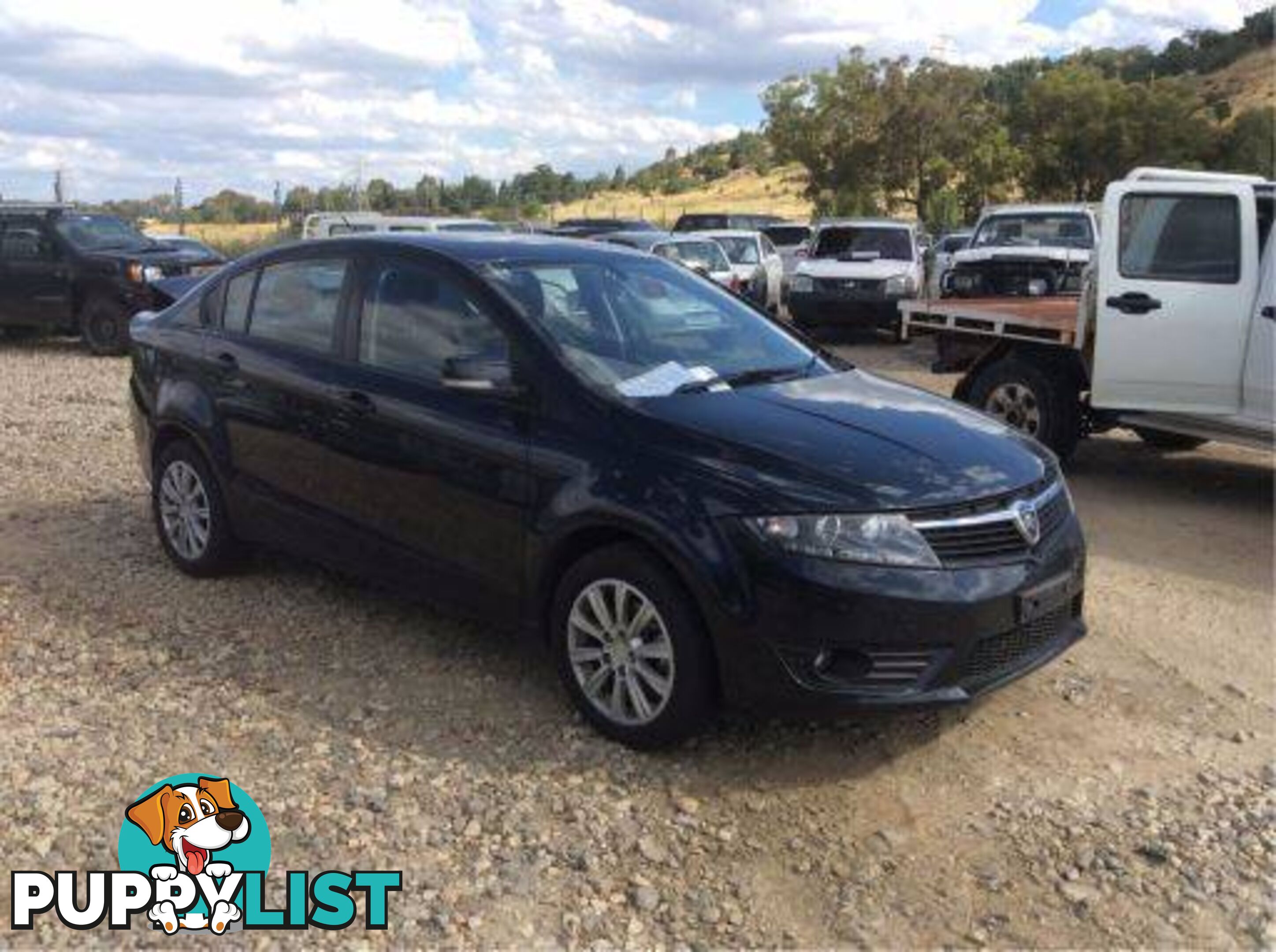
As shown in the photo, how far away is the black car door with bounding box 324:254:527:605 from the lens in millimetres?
4371

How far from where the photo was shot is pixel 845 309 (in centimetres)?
1714

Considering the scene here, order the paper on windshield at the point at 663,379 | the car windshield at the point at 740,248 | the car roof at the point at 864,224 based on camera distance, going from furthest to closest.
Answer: the car windshield at the point at 740,248 → the car roof at the point at 864,224 → the paper on windshield at the point at 663,379

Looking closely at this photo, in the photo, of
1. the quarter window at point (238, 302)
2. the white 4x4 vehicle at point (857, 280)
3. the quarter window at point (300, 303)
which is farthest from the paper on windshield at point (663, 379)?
the white 4x4 vehicle at point (857, 280)

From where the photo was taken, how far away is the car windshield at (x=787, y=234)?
88.7 feet

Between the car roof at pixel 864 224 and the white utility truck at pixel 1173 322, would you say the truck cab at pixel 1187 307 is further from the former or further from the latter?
the car roof at pixel 864 224

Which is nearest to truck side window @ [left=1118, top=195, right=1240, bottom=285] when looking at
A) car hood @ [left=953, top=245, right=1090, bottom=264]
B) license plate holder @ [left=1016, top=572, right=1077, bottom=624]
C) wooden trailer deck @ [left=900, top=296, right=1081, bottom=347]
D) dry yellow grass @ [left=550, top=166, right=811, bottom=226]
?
wooden trailer deck @ [left=900, top=296, right=1081, bottom=347]

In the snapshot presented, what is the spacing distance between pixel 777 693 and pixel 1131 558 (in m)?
3.46

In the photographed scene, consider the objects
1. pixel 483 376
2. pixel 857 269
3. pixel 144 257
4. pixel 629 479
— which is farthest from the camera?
pixel 857 269

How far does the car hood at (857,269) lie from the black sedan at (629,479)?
1206cm

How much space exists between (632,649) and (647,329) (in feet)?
4.31

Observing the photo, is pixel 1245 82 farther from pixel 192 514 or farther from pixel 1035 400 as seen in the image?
pixel 192 514

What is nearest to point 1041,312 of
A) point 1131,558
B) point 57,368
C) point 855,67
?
point 1131,558

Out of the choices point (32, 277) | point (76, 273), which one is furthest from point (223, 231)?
point (76, 273)

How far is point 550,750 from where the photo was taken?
163 inches
